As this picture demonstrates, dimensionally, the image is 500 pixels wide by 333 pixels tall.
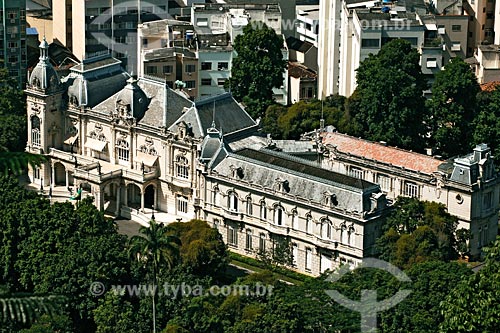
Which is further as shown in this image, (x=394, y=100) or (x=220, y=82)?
(x=220, y=82)

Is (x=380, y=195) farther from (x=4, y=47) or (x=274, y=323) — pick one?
(x=4, y=47)

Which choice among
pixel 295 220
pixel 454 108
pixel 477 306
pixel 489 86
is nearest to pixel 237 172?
pixel 295 220

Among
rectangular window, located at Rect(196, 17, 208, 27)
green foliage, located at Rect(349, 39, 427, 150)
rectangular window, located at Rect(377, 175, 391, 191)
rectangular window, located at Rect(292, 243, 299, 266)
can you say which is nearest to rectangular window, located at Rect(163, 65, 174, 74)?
rectangular window, located at Rect(196, 17, 208, 27)

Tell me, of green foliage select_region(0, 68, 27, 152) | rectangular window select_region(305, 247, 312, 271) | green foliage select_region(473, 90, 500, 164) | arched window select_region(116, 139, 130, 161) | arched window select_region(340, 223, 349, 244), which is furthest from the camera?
green foliage select_region(0, 68, 27, 152)

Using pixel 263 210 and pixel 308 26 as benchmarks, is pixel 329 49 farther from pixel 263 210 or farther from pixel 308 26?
pixel 263 210

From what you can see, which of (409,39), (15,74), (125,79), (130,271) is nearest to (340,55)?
(409,39)

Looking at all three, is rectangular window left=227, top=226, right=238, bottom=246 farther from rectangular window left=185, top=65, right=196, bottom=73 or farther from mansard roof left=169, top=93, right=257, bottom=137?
rectangular window left=185, top=65, right=196, bottom=73
